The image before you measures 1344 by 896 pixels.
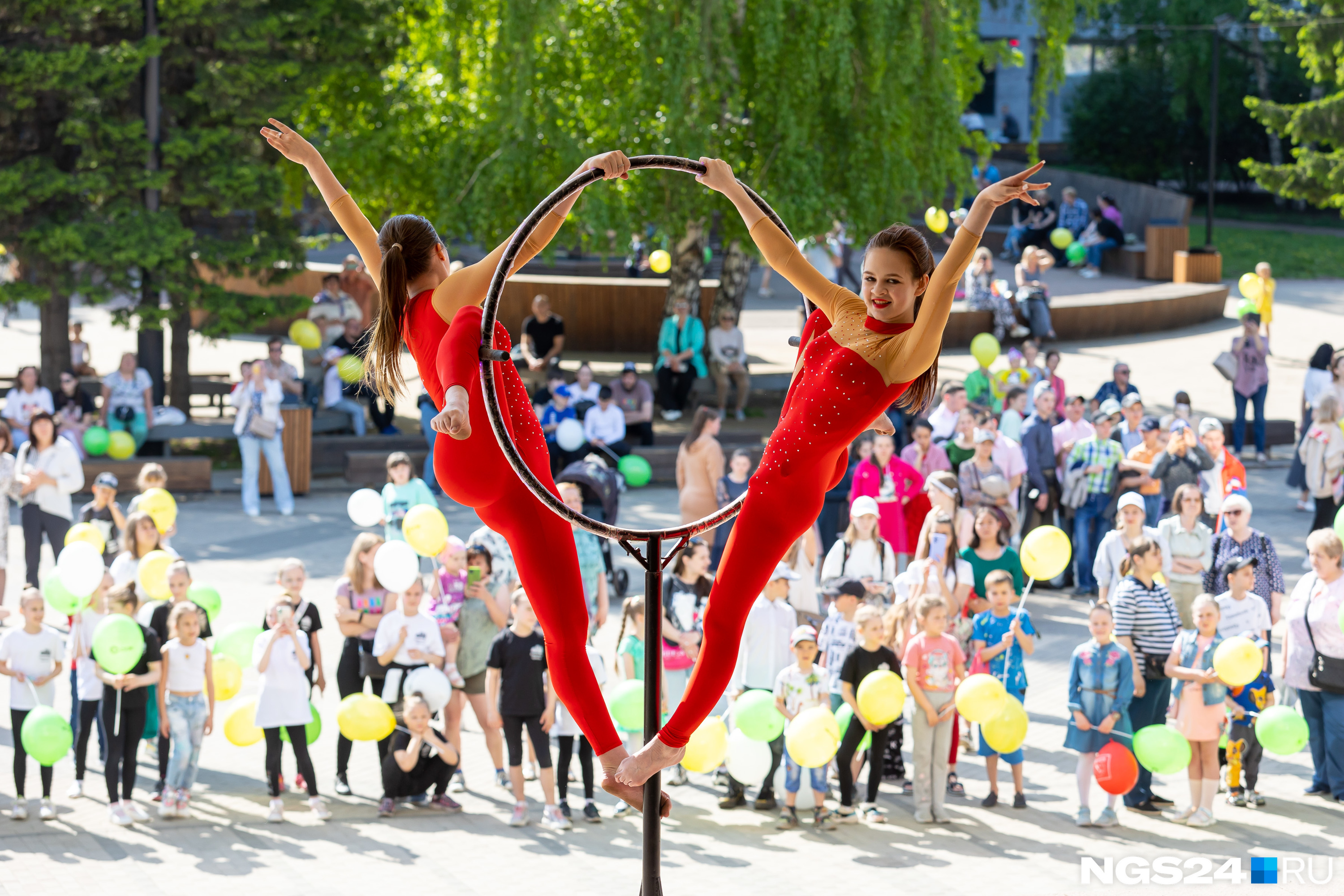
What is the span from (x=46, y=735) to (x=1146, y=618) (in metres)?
6.18

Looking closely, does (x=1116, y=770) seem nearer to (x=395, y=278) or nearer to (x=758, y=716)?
(x=758, y=716)

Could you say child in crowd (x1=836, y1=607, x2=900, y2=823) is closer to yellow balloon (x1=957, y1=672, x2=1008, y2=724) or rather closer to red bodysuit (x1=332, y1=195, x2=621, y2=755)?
yellow balloon (x1=957, y1=672, x2=1008, y2=724)

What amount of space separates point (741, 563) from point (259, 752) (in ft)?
23.2

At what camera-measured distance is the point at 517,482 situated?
142 inches

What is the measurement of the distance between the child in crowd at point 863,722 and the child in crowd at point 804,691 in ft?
0.48

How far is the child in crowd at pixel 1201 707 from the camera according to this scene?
8.59m

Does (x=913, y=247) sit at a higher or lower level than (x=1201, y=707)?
higher

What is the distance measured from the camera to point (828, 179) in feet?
57.4

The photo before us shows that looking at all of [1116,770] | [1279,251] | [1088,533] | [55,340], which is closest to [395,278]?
[1116,770]

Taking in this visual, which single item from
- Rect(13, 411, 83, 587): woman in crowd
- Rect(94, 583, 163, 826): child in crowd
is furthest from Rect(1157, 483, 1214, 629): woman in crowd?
Rect(13, 411, 83, 587): woman in crowd

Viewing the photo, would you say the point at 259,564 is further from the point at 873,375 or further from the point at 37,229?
the point at 873,375

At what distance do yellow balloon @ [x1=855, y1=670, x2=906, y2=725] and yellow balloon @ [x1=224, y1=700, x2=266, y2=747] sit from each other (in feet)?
11.3

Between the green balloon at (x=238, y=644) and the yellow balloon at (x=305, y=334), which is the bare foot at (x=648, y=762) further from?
the yellow balloon at (x=305, y=334)

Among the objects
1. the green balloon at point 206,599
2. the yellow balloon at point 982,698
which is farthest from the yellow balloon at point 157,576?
the yellow balloon at point 982,698
